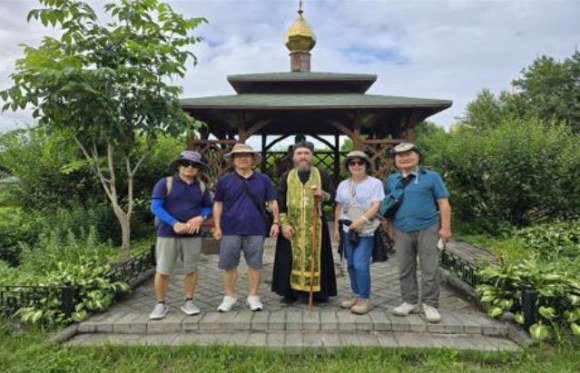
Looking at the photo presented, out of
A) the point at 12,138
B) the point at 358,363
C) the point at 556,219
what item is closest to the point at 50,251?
the point at 358,363

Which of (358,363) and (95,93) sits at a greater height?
(95,93)

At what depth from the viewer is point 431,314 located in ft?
12.0

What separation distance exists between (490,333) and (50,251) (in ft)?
16.7

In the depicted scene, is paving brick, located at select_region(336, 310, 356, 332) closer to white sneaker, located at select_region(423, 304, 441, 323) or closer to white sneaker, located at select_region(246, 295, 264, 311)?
white sneaker, located at select_region(423, 304, 441, 323)

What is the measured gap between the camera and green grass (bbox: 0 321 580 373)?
3.00 m

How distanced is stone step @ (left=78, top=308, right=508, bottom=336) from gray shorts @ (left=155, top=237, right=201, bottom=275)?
49 cm

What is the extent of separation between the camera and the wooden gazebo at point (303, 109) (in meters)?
7.06

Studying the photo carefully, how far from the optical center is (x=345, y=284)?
5137 millimetres

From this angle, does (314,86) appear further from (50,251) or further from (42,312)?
(42,312)

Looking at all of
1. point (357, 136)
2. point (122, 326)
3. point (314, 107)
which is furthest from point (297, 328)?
point (357, 136)

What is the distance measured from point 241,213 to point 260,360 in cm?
134

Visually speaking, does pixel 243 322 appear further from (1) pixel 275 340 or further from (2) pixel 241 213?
(2) pixel 241 213

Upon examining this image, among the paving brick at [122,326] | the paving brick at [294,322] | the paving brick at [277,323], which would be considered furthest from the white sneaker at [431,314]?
the paving brick at [122,326]

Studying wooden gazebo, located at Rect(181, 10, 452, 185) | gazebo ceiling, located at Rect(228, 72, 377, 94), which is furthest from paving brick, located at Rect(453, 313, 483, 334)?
gazebo ceiling, located at Rect(228, 72, 377, 94)
